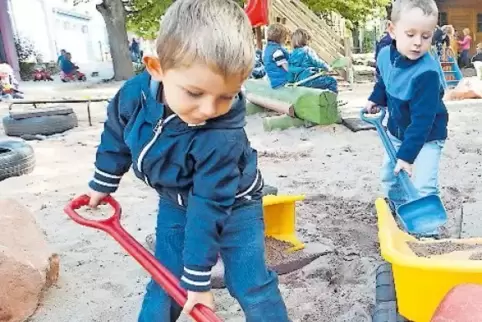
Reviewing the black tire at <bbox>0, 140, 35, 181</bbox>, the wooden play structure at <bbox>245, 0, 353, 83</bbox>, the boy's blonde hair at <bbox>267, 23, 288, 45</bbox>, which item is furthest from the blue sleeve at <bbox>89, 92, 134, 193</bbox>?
the wooden play structure at <bbox>245, 0, 353, 83</bbox>

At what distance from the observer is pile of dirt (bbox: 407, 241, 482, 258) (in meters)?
1.76

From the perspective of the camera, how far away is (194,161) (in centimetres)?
127

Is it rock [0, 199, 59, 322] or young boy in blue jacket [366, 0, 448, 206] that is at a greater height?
young boy in blue jacket [366, 0, 448, 206]

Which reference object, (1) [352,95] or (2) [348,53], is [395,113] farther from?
(2) [348,53]

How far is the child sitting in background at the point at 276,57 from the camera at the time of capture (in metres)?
5.96

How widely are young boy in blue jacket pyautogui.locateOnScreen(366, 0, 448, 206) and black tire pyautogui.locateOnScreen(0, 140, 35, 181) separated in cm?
278

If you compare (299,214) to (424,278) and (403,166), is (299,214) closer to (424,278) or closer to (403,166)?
(403,166)

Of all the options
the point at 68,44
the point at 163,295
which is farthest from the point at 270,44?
the point at 68,44

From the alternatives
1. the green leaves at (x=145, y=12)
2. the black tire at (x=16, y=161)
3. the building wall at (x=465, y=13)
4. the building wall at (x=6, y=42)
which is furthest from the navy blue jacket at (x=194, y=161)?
the building wall at (x=465, y=13)

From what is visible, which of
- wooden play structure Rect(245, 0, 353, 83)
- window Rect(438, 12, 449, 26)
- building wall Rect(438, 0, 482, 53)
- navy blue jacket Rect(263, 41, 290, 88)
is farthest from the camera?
window Rect(438, 12, 449, 26)

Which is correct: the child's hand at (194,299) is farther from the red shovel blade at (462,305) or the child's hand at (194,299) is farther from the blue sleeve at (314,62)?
the blue sleeve at (314,62)

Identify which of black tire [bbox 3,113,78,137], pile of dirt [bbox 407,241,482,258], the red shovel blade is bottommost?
black tire [bbox 3,113,78,137]

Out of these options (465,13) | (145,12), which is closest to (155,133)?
(145,12)

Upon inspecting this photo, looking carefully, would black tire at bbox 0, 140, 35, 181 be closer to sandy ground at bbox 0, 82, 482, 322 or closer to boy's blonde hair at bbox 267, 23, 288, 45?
sandy ground at bbox 0, 82, 482, 322
